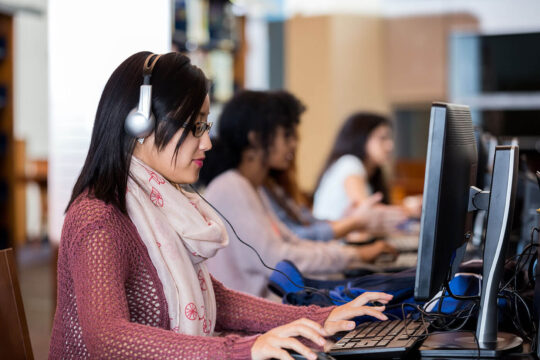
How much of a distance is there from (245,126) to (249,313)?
1.04 meters

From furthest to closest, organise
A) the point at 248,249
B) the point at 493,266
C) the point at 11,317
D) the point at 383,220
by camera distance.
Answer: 1. the point at 383,220
2. the point at 248,249
3. the point at 11,317
4. the point at 493,266

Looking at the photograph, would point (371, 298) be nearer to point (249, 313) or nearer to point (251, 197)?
point (249, 313)

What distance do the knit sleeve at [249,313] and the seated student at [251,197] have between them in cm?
70

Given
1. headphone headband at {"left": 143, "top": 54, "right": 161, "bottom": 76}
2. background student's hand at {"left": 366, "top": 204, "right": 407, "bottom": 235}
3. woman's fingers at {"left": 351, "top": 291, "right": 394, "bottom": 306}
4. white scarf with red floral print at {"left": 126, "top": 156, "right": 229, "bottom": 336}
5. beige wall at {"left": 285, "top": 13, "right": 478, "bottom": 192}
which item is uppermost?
beige wall at {"left": 285, "top": 13, "right": 478, "bottom": 192}

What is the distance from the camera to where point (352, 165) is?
3789 mm

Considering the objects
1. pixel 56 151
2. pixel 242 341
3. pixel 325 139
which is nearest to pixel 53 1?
pixel 56 151

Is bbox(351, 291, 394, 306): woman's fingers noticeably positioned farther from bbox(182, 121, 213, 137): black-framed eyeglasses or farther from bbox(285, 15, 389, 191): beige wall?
bbox(285, 15, 389, 191): beige wall

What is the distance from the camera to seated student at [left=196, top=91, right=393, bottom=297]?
7.26ft

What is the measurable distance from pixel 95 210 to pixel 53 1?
176 centimetres

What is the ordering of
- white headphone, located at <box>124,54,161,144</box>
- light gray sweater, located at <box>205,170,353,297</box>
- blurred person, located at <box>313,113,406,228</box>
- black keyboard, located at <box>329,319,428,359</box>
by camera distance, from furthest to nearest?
1. blurred person, located at <box>313,113,406,228</box>
2. light gray sweater, located at <box>205,170,353,297</box>
3. white headphone, located at <box>124,54,161,144</box>
4. black keyboard, located at <box>329,319,428,359</box>

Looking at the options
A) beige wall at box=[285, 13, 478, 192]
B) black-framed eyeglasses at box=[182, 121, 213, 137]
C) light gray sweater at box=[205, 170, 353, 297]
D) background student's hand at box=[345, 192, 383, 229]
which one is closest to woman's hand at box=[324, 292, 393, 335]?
black-framed eyeglasses at box=[182, 121, 213, 137]

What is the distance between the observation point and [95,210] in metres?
1.15

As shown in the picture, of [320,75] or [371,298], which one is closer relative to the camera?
[371,298]

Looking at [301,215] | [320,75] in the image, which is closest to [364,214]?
[301,215]
